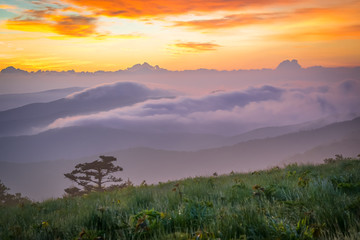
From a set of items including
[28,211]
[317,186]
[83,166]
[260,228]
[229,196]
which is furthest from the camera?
[83,166]

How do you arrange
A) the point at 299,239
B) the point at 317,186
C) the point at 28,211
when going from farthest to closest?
1. the point at 28,211
2. the point at 317,186
3. the point at 299,239

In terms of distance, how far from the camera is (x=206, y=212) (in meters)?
4.11

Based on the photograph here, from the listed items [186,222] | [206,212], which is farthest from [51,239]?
[206,212]

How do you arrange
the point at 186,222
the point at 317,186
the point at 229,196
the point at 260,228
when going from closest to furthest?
1. the point at 260,228
2. the point at 186,222
3. the point at 317,186
4. the point at 229,196

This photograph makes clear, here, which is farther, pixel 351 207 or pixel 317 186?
pixel 317 186

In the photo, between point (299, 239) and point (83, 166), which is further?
point (83, 166)

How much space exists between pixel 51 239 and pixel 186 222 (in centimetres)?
187

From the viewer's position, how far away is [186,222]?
3.90 m

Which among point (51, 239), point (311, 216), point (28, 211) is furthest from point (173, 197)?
point (28, 211)

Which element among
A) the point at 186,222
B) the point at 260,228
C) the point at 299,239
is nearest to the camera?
the point at 299,239

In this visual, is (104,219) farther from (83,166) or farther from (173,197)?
(83,166)

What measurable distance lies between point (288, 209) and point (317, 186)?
50.5 inches

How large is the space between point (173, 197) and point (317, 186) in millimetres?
2669

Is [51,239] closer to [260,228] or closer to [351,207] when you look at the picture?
[260,228]
